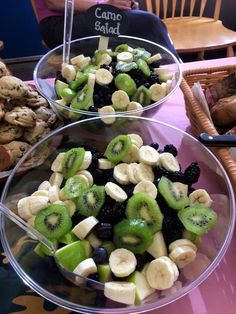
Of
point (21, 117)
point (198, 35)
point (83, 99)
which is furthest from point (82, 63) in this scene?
point (198, 35)

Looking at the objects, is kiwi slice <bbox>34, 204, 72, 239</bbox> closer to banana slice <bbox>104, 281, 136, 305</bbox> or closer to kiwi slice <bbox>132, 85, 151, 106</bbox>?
banana slice <bbox>104, 281, 136, 305</bbox>

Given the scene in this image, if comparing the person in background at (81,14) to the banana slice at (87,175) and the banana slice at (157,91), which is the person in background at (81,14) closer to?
the banana slice at (157,91)

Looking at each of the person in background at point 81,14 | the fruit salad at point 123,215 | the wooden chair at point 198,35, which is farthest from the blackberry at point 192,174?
the wooden chair at point 198,35

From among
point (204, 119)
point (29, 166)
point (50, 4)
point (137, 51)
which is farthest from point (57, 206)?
point (50, 4)

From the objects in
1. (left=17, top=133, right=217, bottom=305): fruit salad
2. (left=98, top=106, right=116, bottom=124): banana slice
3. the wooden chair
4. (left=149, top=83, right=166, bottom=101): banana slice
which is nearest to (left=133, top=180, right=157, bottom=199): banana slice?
(left=17, top=133, right=217, bottom=305): fruit salad

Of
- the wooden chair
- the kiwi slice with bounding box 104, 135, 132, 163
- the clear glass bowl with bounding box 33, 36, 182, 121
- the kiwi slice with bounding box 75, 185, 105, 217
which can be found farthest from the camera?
the wooden chair

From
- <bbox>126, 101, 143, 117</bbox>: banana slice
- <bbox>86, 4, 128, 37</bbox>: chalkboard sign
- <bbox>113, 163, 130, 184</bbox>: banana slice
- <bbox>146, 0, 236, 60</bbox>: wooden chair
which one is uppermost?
<bbox>86, 4, 128, 37</bbox>: chalkboard sign
